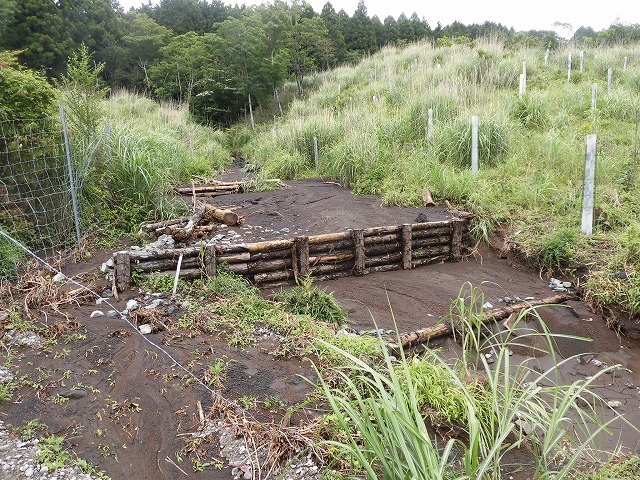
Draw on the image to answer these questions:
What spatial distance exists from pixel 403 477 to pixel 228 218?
5.34 m

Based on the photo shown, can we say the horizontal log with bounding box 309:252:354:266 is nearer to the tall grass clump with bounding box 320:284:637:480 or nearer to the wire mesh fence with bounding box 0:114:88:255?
the tall grass clump with bounding box 320:284:637:480

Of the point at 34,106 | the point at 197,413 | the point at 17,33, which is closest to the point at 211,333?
the point at 197,413

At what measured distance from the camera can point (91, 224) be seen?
225 inches

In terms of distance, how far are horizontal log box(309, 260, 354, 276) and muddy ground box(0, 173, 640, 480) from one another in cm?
15

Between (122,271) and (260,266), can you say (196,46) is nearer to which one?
(260,266)

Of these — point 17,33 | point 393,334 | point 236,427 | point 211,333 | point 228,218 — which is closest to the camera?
point 236,427

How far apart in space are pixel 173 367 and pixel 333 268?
252 centimetres

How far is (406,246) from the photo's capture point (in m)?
5.62

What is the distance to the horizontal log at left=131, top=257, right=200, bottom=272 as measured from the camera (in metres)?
4.47

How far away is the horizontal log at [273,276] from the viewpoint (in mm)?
4922

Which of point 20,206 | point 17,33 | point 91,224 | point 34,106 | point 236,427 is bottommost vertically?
point 236,427

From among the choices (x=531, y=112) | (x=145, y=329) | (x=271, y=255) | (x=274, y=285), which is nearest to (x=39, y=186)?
(x=145, y=329)

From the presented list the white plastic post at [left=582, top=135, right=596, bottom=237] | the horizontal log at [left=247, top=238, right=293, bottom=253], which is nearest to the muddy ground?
the horizontal log at [left=247, top=238, right=293, bottom=253]

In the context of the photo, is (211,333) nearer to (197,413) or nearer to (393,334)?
(197,413)
